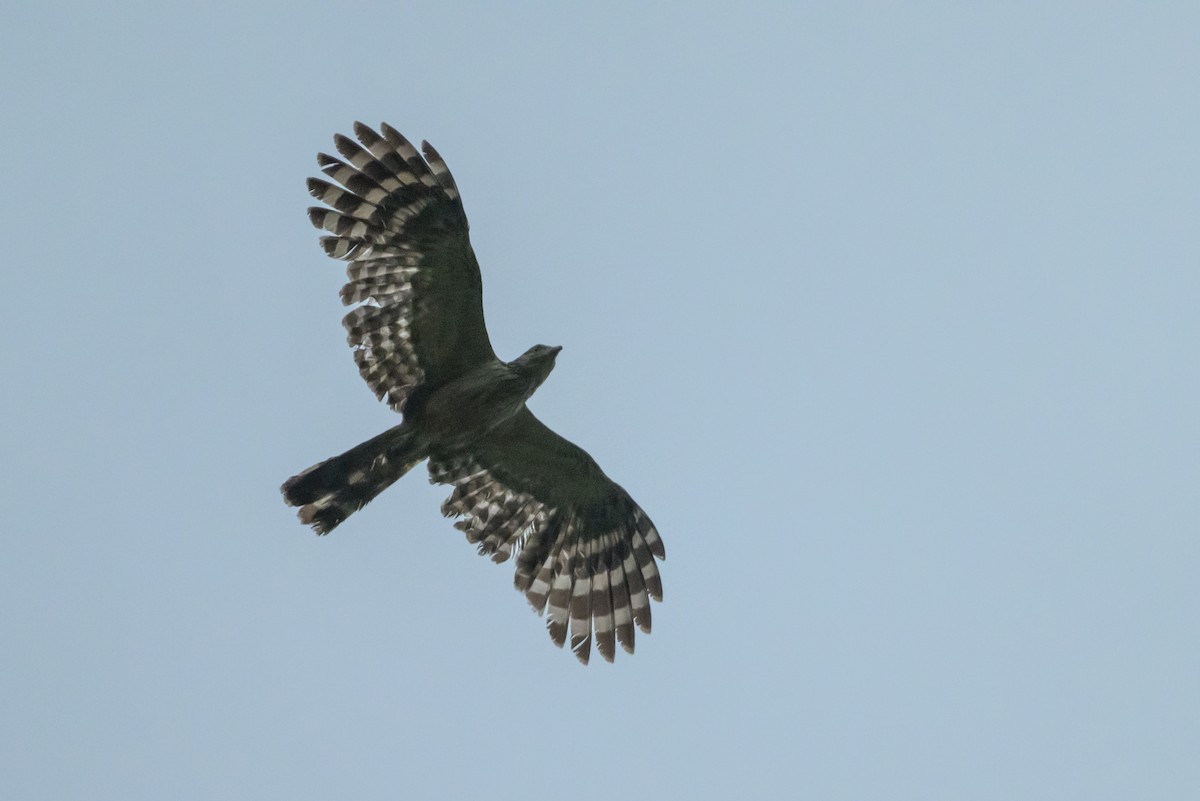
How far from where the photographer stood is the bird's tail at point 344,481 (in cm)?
1193

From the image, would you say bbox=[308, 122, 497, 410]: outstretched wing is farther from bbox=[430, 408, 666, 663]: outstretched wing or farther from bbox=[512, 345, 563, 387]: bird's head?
bbox=[430, 408, 666, 663]: outstretched wing

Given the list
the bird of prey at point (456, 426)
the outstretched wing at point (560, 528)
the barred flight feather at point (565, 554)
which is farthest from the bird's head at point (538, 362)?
the barred flight feather at point (565, 554)

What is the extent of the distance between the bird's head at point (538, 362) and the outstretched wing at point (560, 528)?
1.91ft

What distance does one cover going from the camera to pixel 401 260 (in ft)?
40.8

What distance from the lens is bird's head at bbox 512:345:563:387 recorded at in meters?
12.6

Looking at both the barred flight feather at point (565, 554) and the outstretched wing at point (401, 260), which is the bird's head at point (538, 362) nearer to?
the outstretched wing at point (401, 260)

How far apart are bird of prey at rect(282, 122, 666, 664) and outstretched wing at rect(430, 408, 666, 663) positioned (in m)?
0.01

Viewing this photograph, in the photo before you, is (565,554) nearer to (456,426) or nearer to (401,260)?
(456,426)

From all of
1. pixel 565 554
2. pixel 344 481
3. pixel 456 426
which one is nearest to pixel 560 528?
pixel 565 554

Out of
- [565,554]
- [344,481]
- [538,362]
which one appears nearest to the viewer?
[344,481]

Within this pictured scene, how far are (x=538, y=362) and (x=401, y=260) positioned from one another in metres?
1.54

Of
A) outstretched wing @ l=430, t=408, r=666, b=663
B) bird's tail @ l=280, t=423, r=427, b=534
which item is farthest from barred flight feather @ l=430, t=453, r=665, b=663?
bird's tail @ l=280, t=423, r=427, b=534

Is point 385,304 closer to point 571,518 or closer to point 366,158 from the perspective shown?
point 366,158

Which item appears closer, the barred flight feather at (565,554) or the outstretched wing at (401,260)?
the outstretched wing at (401,260)
